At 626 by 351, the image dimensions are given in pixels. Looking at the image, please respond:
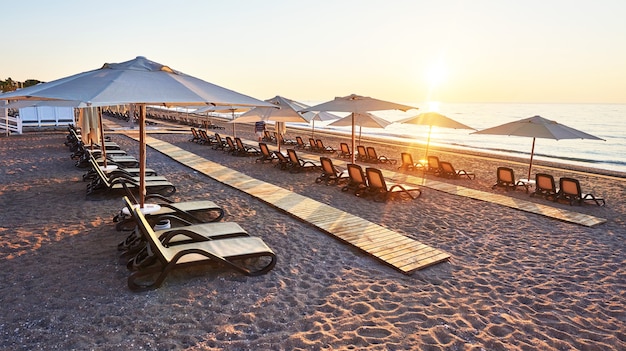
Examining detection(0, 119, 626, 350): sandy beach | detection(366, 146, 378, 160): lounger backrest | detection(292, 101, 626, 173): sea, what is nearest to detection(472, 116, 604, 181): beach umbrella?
detection(292, 101, 626, 173): sea

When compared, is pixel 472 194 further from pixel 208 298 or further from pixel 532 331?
pixel 208 298

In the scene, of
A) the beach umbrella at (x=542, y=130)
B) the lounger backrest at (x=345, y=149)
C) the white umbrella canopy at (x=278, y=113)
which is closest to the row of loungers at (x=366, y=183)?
the white umbrella canopy at (x=278, y=113)

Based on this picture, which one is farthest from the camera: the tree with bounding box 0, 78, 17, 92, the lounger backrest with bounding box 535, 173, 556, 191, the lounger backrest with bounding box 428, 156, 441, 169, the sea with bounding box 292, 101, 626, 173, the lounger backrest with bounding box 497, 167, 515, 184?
the tree with bounding box 0, 78, 17, 92

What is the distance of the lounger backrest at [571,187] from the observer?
8820 millimetres

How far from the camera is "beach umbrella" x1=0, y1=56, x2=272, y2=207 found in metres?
3.72

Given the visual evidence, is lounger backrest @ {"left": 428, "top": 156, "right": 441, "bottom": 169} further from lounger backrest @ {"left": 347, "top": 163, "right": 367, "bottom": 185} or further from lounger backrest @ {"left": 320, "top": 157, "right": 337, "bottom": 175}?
lounger backrest @ {"left": 347, "top": 163, "right": 367, "bottom": 185}

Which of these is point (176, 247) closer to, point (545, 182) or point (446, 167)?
point (545, 182)

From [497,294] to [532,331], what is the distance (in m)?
0.68

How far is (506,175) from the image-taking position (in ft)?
34.1

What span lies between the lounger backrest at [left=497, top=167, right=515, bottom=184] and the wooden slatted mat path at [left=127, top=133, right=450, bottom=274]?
582cm

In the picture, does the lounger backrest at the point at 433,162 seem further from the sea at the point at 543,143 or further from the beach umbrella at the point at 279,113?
the beach umbrella at the point at 279,113

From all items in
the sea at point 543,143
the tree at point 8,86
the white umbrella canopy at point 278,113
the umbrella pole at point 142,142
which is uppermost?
the tree at point 8,86

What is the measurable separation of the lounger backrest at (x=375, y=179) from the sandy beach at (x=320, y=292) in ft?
4.75

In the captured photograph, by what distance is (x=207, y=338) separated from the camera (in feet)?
10.4
